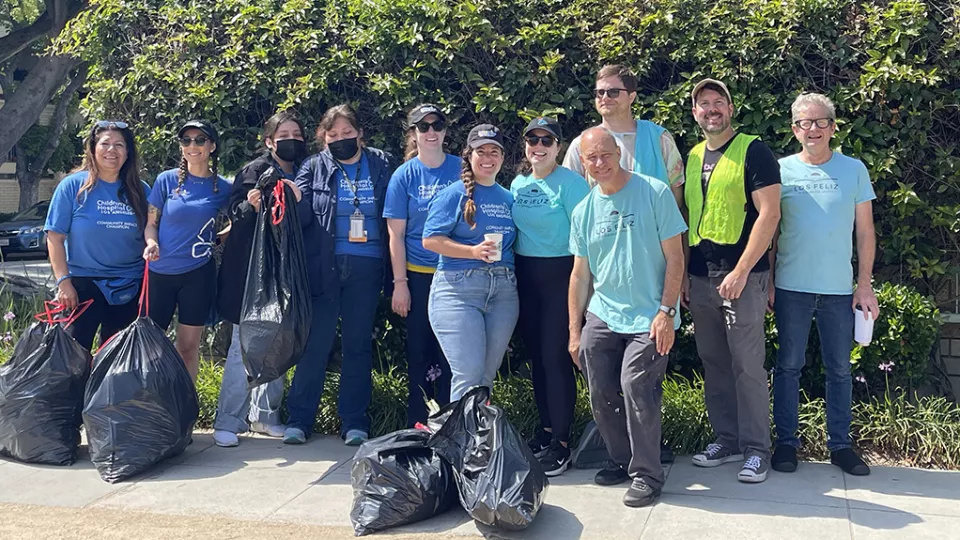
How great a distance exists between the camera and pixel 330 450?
200 inches

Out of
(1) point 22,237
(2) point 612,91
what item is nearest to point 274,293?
(2) point 612,91

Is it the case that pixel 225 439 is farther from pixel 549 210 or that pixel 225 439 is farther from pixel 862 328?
pixel 862 328

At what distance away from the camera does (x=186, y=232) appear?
5082 millimetres

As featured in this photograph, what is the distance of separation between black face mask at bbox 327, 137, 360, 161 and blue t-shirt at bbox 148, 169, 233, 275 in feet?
2.39

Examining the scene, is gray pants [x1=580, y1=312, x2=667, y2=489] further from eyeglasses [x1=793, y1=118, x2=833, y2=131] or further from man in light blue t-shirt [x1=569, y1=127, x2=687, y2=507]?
eyeglasses [x1=793, y1=118, x2=833, y2=131]

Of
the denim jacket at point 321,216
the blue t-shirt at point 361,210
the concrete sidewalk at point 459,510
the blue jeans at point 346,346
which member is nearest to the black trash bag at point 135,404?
the concrete sidewalk at point 459,510

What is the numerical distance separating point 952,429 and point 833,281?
3.81ft

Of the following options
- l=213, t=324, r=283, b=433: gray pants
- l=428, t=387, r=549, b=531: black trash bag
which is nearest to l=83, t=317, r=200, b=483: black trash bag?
l=213, t=324, r=283, b=433: gray pants

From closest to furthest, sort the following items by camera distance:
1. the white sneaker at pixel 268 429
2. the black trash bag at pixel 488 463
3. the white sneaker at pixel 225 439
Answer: the black trash bag at pixel 488 463
the white sneaker at pixel 225 439
the white sneaker at pixel 268 429

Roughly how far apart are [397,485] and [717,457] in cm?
179

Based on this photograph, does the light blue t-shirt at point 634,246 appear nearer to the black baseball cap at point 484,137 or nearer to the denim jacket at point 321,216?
the black baseball cap at point 484,137

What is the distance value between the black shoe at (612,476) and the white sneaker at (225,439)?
2.21 meters

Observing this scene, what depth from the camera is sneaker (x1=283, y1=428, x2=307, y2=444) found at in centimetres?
517

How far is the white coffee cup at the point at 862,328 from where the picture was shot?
14.2ft
